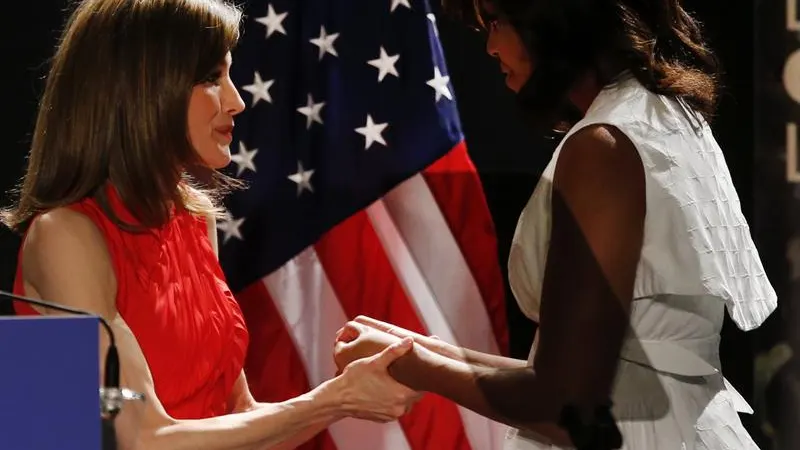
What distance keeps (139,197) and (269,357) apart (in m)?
0.67

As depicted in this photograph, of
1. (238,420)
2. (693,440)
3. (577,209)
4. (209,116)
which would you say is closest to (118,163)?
(209,116)

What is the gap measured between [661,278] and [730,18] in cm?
116

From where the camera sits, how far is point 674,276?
1.35m

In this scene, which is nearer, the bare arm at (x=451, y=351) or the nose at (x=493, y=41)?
the nose at (x=493, y=41)

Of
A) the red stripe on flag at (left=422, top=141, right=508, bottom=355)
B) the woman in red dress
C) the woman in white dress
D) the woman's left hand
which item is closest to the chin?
the woman in red dress

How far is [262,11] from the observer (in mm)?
2244

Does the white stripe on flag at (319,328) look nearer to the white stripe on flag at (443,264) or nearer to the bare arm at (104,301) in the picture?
the white stripe on flag at (443,264)

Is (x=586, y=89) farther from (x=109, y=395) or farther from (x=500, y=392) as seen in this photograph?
(x=109, y=395)

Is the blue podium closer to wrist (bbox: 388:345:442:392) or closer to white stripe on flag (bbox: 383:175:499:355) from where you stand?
wrist (bbox: 388:345:442:392)

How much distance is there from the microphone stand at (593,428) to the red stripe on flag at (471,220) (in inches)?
31.7

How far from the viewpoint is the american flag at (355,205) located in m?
2.21

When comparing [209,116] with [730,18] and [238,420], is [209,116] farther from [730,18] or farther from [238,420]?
[730,18]

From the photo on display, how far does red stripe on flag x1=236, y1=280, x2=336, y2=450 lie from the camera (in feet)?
7.30

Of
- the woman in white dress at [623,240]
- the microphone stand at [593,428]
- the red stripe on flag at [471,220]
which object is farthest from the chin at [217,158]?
the microphone stand at [593,428]
